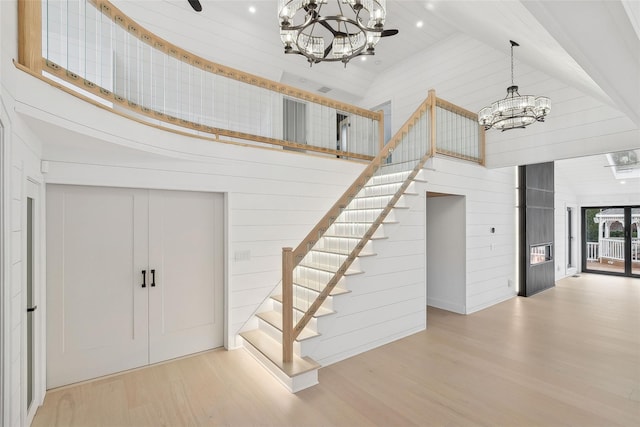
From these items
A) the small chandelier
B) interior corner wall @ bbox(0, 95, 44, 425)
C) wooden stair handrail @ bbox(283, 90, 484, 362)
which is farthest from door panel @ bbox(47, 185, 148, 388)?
the small chandelier

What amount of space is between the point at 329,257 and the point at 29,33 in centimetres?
359

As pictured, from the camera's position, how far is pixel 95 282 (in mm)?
3393

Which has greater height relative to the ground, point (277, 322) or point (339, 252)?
point (339, 252)

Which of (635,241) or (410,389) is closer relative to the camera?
(410,389)

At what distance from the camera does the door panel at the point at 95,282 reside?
3.21m

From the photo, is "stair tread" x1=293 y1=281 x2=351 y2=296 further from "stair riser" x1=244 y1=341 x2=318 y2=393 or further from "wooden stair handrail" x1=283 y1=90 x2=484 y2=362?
"stair riser" x1=244 y1=341 x2=318 y2=393

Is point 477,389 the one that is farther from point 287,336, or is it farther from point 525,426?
point 287,336

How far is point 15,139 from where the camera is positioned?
1.98 m

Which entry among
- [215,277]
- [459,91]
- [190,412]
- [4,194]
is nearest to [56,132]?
[4,194]

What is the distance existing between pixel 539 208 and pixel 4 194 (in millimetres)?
9202

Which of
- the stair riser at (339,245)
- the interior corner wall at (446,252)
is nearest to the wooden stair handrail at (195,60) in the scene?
the interior corner wall at (446,252)

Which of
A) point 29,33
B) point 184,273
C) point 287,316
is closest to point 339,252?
point 287,316

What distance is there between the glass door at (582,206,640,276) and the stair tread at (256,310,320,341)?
1073cm

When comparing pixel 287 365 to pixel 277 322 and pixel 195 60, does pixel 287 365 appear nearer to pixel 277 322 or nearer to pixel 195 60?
pixel 277 322
